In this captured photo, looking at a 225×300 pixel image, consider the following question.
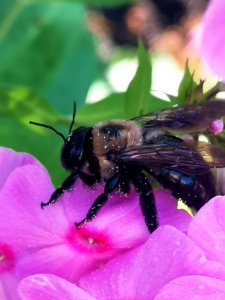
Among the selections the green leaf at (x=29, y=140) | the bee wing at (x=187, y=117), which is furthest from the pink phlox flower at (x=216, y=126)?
the green leaf at (x=29, y=140)

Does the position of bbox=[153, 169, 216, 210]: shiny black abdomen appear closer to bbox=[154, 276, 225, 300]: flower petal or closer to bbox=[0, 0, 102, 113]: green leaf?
bbox=[154, 276, 225, 300]: flower petal

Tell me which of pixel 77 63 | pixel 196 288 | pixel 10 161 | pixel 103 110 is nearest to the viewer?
pixel 196 288

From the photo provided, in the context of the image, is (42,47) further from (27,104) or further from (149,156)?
(149,156)

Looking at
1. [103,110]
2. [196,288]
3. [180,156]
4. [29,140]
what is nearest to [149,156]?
[180,156]

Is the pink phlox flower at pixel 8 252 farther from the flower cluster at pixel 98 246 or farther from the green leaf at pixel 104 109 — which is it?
the green leaf at pixel 104 109

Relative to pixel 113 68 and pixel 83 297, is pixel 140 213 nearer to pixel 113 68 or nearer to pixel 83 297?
pixel 83 297

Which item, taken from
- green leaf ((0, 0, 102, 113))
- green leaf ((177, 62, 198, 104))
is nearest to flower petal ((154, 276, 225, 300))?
green leaf ((177, 62, 198, 104))
